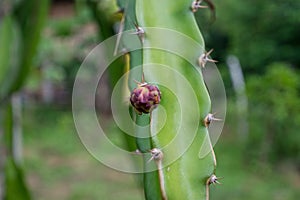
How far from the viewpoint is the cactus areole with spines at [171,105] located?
0.34 metres

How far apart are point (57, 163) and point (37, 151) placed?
29cm

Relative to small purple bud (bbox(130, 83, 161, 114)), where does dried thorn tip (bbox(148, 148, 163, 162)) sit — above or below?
below

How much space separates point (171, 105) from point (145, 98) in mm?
27

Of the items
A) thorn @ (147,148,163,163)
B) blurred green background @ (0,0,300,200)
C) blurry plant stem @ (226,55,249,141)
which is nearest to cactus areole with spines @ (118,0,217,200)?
thorn @ (147,148,163,163)

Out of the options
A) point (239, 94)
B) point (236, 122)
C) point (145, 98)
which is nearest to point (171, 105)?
point (145, 98)

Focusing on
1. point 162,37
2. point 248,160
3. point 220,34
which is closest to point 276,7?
point 248,160

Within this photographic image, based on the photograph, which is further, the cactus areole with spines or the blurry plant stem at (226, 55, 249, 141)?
the blurry plant stem at (226, 55, 249, 141)

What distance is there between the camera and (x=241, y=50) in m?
3.67

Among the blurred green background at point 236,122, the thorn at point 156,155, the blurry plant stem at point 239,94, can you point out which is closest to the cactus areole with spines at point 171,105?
the thorn at point 156,155

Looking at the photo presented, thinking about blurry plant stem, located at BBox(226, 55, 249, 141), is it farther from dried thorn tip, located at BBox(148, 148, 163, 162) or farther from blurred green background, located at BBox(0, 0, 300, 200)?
dried thorn tip, located at BBox(148, 148, 163, 162)

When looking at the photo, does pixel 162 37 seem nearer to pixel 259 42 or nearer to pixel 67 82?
pixel 259 42

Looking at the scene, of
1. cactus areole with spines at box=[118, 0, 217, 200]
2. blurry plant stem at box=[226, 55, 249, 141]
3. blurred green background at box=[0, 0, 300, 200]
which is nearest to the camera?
cactus areole with spines at box=[118, 0, 217, 200]

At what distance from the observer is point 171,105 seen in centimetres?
36

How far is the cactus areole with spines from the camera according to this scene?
1.10ft
